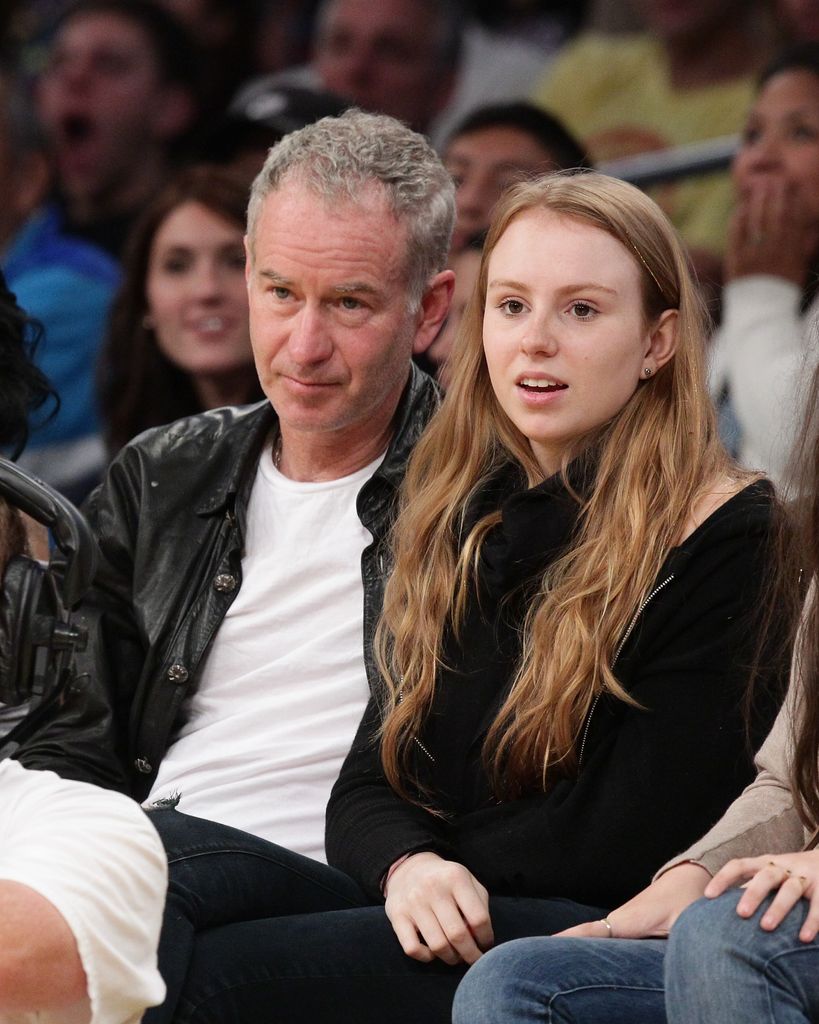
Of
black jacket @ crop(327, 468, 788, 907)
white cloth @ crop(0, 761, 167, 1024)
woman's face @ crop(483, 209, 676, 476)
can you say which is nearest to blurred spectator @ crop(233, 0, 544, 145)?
woman's face @ crop(483, 209, 676, 476)

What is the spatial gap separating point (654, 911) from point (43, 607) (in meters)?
0.74

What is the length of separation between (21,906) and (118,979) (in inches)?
4.4

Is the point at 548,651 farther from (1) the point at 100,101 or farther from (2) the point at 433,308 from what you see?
(1) the point at 100,101

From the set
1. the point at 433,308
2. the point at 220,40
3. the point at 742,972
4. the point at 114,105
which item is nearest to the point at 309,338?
the point at 433,308

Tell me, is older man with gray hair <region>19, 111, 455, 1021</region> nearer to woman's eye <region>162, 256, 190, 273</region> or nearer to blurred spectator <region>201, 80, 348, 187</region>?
woman's eye <region>162, 256, 190, 273</region>

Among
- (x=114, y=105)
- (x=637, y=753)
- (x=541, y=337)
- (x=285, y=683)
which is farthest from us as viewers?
(x=114, y=105)

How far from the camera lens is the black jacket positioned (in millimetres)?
2102

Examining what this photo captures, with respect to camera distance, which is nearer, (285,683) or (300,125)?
(285,683)

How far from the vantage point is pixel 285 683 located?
2.49 metres

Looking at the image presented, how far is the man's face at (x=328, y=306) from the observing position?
2.53 metres

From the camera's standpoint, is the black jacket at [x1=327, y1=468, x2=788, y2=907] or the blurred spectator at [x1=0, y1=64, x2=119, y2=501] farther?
the blurred spectator at [x1=0, y1=64, x2=119, y2=501]

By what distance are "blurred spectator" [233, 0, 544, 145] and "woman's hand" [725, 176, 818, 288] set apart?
2.59 feet

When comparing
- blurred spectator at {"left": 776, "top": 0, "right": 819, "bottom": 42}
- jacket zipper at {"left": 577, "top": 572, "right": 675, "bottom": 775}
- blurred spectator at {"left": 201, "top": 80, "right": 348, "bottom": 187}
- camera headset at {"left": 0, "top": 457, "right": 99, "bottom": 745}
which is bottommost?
jacket zipper at {"left": 577, "top": 572, "right": 675, "bottom": 775}

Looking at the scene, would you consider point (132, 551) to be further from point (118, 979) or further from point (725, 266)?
point (725, 266)
